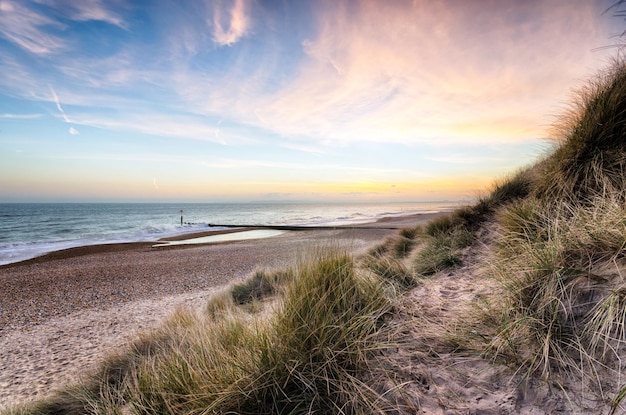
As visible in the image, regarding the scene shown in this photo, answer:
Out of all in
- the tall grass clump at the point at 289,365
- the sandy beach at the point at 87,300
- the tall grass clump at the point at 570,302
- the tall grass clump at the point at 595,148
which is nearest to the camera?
the tall grass clump at the point at 570,302

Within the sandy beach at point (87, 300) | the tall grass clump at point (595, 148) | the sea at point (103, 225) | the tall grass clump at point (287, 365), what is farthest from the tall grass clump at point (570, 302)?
the sea at point (103, 225)

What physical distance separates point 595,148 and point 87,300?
36.7 ft

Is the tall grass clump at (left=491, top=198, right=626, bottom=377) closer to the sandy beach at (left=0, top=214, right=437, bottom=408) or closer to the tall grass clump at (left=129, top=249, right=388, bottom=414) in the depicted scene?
the tall grass clump at (left=129, top=249, right=388, bottom=414)

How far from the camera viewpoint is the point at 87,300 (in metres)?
8.16

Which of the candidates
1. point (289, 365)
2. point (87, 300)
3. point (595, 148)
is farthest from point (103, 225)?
point (595, 148)

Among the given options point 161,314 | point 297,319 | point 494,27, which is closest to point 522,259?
point 297,319

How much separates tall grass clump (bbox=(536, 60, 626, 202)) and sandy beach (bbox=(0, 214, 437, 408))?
2.92m

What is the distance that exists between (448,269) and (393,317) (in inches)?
80.4

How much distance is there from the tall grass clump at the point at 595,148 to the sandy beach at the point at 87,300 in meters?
2.92

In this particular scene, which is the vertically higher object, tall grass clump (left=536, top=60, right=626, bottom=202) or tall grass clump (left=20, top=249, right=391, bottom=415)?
tall grass clump (left=536, top=60, right=626, bottom=202)

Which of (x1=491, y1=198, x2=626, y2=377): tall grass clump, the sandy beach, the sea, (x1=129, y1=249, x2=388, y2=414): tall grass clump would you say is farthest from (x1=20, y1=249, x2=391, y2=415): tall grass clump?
the sea

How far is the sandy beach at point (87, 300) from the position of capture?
14.1ft

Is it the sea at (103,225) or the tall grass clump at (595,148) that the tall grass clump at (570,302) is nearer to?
the tall grass clump at (595,148)

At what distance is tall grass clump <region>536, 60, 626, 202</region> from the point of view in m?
3.51
